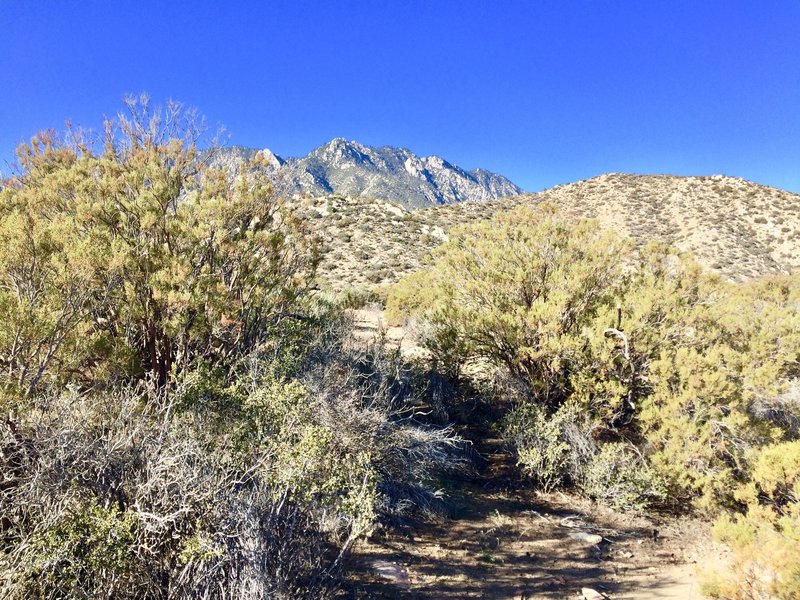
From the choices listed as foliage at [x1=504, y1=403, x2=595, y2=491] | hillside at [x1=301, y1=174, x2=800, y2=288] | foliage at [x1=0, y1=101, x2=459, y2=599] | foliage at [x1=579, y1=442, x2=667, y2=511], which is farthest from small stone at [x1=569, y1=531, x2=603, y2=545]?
hillside at [x1=301, y1=174, x2=800, y2=288]

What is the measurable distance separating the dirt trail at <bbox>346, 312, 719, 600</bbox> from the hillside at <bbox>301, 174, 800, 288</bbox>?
1746 cm

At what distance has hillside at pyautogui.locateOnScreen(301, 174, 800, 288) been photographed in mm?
27594

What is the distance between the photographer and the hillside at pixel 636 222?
2759 centimetres

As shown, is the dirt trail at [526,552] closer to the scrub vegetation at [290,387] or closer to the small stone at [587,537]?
the small stone at [587,537]

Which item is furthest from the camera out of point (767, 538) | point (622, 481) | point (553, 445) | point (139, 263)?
point (553, 445)

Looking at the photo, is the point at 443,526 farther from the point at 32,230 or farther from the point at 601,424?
the point at 32,230

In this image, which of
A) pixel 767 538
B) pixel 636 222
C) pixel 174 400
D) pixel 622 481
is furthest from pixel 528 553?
pixel 636 222

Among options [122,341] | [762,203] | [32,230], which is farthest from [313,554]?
[762,203]

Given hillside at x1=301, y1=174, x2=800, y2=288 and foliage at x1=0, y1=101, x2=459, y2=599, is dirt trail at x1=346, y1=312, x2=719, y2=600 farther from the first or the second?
hillside at x1=301, y1=174, x2=800, y2=288

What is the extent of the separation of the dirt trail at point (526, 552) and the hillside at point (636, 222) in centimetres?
1746

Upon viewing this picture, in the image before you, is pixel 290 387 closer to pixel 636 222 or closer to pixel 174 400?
pixel 174 400

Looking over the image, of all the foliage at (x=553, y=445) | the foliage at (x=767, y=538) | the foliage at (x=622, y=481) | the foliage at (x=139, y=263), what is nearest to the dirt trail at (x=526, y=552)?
the foliage at (x=622, y=481)

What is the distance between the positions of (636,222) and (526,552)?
1411 inches

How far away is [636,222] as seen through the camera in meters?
35.7
